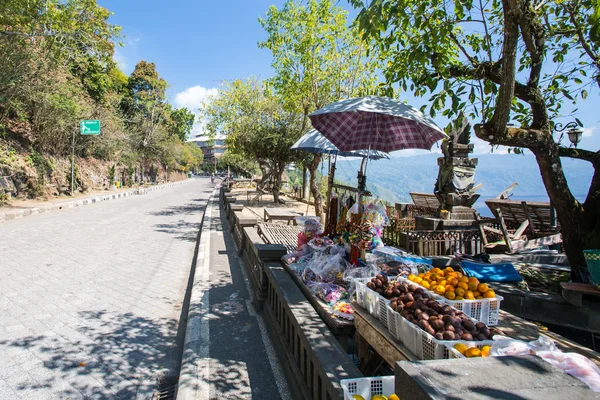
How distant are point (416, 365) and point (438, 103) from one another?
4.28m

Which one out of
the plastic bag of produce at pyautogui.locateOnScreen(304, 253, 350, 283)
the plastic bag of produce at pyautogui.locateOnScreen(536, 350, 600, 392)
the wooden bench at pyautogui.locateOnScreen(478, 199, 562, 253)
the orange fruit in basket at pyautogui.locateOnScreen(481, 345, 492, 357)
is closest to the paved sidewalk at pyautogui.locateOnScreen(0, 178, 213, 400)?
the plastic bag of produce at pyautogui.locateOnScreen(304, 253, 350, 283)

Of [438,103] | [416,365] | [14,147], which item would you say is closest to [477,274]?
[438,103]

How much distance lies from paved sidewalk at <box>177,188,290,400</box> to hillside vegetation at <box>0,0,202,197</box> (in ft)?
40.1

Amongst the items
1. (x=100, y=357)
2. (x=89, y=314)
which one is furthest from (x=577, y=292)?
(x=89, y=314)

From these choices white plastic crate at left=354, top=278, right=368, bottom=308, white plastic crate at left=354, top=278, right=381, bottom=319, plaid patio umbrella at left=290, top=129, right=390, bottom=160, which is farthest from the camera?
plaid patio umbrella at left=290, top=129, right=390, bottom=160

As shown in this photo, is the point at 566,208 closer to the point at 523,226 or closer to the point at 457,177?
the point at 523,226

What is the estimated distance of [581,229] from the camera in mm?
4578

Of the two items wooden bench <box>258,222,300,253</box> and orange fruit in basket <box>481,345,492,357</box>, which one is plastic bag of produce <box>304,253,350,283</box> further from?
wooden bench <box>258,222,300,253</box>

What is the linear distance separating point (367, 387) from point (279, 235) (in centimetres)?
646

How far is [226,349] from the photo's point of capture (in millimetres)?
3932

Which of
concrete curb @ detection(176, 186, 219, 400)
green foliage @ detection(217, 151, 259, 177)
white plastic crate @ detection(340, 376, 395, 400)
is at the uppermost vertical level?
green foliage @ detection(217, 151, 259, 177)

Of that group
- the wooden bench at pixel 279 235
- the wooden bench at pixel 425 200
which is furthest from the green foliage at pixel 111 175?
the wooden bench at pixel 279 235

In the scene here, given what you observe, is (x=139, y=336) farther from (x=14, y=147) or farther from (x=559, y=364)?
(x=14, y=147)

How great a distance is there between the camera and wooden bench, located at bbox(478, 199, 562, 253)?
23.6 feet
